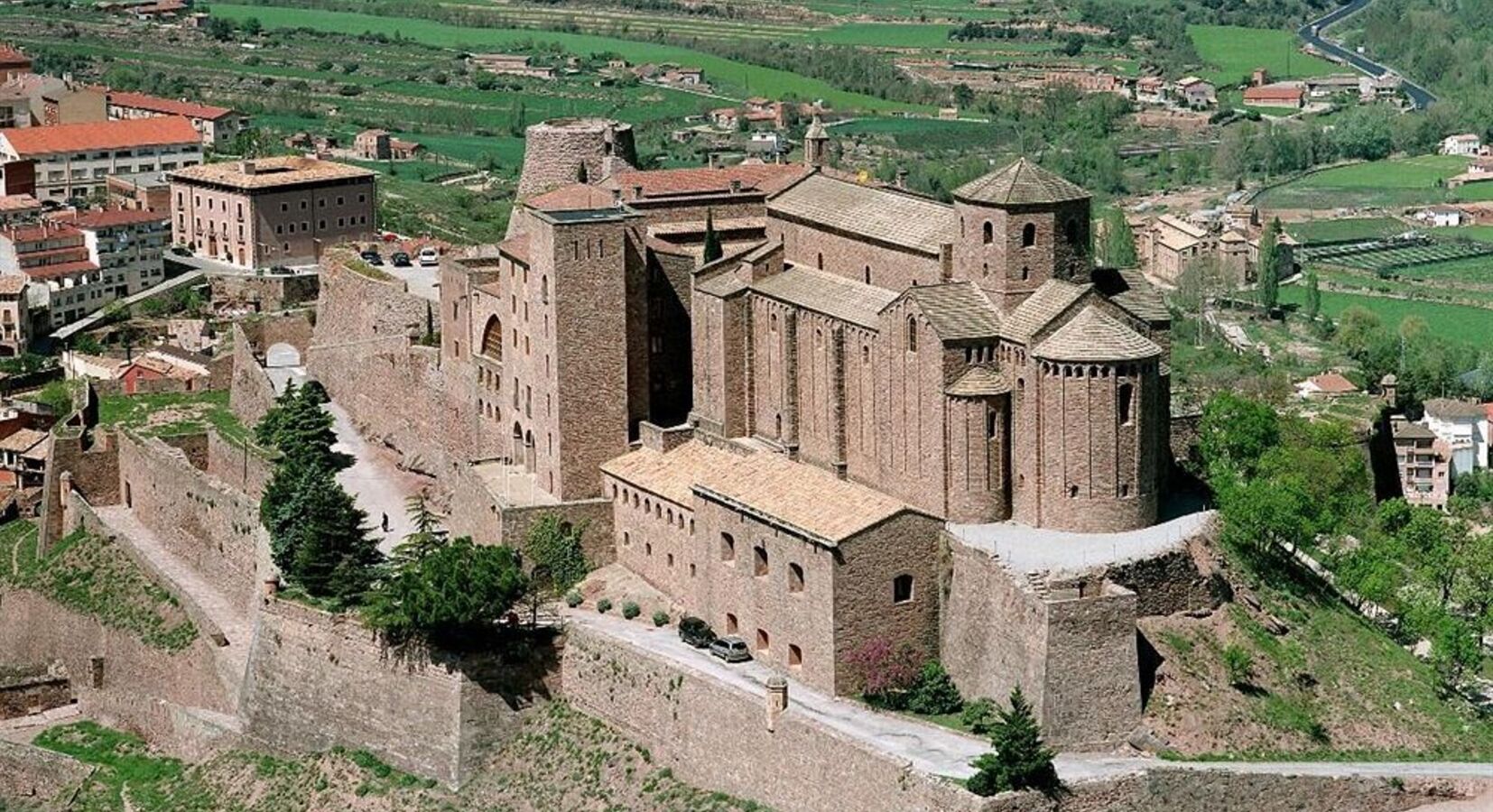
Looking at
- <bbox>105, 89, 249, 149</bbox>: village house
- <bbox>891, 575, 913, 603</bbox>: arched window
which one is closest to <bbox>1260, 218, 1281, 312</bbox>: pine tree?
<bbox>105, 89, 249, 149</bbox>: village house

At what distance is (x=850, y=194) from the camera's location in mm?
62219

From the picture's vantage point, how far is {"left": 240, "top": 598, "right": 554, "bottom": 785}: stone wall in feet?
189

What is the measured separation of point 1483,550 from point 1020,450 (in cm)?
1513

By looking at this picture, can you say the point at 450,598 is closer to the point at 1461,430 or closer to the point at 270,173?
the point at 270,173

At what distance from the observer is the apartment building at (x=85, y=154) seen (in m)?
94.6

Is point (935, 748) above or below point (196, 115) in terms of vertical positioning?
below

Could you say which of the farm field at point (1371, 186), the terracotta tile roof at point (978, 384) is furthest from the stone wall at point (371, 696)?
the farm field at point (1371, 186)

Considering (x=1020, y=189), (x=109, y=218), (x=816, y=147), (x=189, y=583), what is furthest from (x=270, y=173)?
(x=1020, y=189)

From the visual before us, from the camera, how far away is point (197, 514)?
68000mm

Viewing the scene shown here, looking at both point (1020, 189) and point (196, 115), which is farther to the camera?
point (196, 115)

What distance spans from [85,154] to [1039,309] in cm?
4886

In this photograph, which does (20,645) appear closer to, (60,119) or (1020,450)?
(1020,450)

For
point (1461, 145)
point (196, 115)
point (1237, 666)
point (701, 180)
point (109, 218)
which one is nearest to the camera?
point (1237, 666)

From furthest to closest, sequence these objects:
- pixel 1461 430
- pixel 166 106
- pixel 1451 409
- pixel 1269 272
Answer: pixel 1269 272
pixel 166 106
pixel 1451 409
pixel 1461 430
